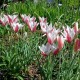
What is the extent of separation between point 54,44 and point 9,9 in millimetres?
4634

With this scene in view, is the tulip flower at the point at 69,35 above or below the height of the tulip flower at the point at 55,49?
above

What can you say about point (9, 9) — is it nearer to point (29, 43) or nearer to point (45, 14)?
point (45, 14)

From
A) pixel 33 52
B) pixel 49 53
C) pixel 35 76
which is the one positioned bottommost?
pixel 35 76

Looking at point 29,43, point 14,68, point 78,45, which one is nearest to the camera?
point 78,45

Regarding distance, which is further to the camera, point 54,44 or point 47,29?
point 47,29

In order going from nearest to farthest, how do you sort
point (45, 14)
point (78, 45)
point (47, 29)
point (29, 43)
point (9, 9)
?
1. point (78, 45)
2. point (47, 29)
3. point (29, 43)
4. point (45, 14)
5. point (9, 9)

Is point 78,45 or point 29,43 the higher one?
point 78,45

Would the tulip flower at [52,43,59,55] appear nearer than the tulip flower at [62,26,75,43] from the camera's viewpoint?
Yes

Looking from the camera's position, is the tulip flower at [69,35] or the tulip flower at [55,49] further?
the tulip flower at [69,35]

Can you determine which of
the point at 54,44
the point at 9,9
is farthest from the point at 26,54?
the point at 9,9

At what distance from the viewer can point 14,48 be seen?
3988 mm

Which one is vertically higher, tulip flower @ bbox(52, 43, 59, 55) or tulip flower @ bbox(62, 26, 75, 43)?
tulip flower @ bbox(62, 26, 75, 43)

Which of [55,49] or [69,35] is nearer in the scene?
[55,49]

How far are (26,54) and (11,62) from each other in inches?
7.8
